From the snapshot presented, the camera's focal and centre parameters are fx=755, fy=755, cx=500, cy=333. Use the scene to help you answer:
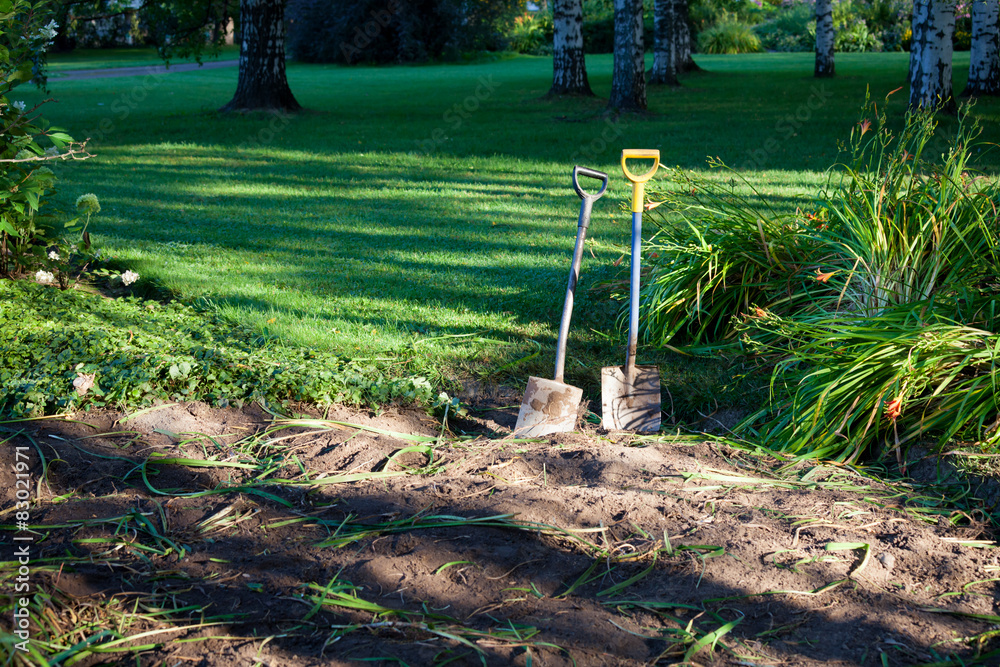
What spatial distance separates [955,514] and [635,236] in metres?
1.58

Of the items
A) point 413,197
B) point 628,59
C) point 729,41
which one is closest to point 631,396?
point 413,197

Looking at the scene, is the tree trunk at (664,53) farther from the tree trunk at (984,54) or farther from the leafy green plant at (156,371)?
the leafy green plant at (156,371)

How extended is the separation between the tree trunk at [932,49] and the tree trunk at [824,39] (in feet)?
34.7

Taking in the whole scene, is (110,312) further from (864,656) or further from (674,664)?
(864,656)

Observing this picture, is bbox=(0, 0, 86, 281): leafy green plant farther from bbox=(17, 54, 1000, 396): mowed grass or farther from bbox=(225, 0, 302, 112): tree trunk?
bbox=(225, 0, 302, 112): tree trunk

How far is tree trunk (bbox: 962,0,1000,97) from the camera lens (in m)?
14.1

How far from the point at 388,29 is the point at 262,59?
21122 millimetres

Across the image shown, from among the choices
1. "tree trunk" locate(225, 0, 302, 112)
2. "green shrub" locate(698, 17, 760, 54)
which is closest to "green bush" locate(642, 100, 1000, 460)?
"tree trunk" locate(225, 0, 302, 112)

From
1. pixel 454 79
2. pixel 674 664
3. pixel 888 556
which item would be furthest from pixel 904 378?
pixel 454 79

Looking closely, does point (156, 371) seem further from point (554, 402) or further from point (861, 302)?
point (861, 302)

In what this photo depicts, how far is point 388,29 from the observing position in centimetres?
3338

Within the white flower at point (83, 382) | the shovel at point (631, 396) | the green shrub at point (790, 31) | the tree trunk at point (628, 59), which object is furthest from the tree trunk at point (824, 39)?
the white flower at point (83, 382)

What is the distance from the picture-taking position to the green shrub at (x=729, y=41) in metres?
A: 37.6

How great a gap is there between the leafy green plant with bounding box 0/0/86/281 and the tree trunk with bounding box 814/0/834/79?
69.3 feet
